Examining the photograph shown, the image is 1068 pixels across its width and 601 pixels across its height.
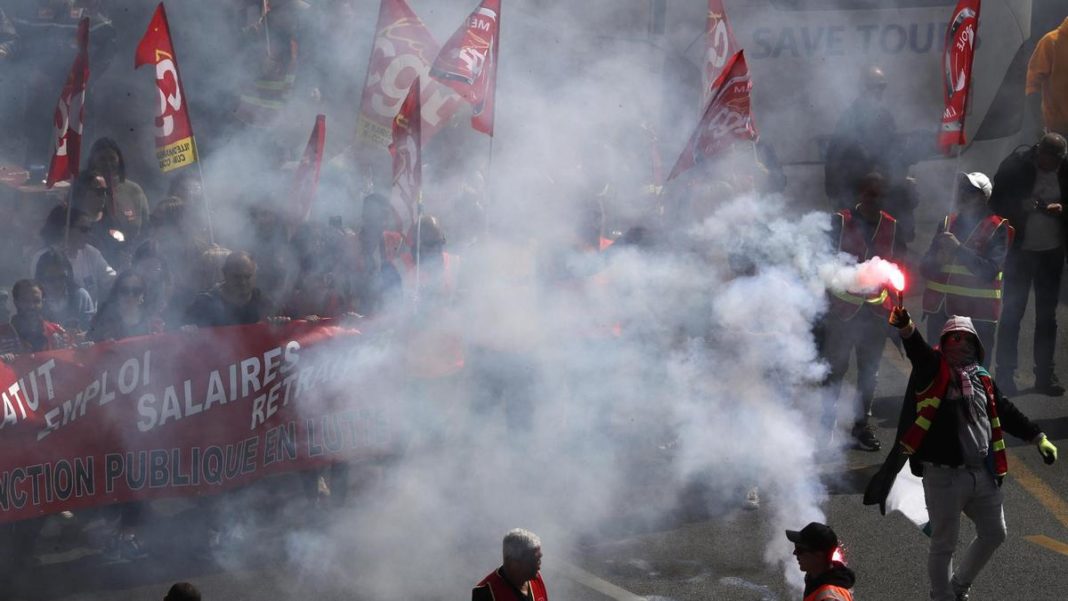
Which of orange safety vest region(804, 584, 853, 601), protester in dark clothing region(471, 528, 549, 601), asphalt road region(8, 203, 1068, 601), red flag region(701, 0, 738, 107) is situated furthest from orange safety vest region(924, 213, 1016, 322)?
protester in dark clothing region(471, 528, 549, 601)

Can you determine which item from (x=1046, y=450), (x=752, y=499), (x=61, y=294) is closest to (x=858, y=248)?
(x=752, y=499)

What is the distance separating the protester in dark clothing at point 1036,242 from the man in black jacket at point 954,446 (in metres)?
3.21

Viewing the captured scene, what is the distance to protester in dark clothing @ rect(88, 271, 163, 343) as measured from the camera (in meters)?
7.38

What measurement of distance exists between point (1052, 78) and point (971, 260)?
340 cm

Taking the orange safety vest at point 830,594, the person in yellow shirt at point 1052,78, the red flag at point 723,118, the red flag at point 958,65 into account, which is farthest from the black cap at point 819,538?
the person in yellow shirt at point 1052,78

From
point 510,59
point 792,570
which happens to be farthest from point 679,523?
point 510,59

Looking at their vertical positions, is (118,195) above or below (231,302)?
above

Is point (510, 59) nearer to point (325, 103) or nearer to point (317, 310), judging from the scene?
point (325, 103)

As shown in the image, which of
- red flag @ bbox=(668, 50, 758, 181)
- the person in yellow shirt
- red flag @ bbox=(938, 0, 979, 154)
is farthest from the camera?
the person in yellow shirt

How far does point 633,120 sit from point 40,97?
4.72 meters

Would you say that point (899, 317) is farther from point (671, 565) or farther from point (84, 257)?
point (84, 257)

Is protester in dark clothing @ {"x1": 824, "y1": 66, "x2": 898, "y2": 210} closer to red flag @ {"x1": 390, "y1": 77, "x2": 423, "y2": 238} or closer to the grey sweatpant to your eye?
red flag @ {"x1": 390, "y1": 77, "x2": 423, "y2": 238}

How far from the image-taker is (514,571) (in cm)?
521

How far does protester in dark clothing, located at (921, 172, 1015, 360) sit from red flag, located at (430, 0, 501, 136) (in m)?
2.95
